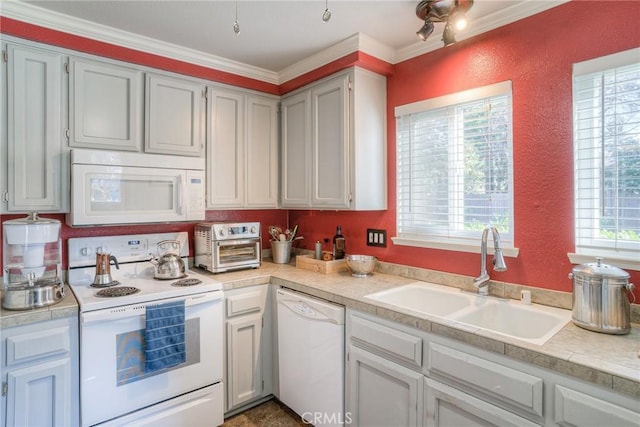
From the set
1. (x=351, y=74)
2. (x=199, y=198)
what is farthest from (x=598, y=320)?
(x=199, y=198)

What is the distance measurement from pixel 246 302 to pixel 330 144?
1.25 meters

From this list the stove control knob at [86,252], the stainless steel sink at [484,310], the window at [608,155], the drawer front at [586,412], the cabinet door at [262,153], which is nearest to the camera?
the drawer front at [586,412]

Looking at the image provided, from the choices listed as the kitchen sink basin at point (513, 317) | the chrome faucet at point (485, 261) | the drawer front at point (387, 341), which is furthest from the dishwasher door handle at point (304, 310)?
the chrome faucet at point (485, 261)

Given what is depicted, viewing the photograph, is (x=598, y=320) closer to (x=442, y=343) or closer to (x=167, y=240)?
(x=442, y=343)

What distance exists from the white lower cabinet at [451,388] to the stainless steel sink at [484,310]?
0.14 metres

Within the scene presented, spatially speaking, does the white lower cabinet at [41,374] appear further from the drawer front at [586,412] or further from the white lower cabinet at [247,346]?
the drawer front at [586,412]

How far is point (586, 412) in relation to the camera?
43.9 inches

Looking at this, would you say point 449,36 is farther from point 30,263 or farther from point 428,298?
point 30,263

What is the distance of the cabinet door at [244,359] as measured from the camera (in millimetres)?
2244

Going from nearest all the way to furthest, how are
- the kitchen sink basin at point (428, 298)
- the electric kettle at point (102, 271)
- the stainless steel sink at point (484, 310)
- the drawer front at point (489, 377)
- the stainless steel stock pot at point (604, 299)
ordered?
the drawer front at point (489, 377) < the stainless steel stock pot at point (604, 299) < the stainless steel sink at point (484, 310) < the kitchen sink basin at point (428, 298) < the electric kettle at point (102, 271)

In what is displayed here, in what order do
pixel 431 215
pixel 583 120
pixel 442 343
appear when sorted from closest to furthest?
A: pixel 442 343 < pixel 583 120 < pixel 431 215

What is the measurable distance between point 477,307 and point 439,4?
154 cm

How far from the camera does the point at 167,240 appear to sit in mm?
2527

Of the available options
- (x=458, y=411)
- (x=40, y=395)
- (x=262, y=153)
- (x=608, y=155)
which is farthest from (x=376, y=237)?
(x=40, y=395)
